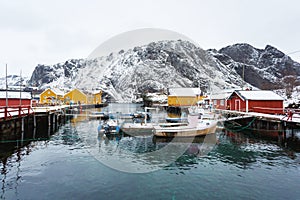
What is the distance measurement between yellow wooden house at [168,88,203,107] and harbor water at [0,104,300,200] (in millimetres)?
44141

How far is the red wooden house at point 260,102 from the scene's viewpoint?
105 feet

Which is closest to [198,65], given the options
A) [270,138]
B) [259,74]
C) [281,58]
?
[259,74]

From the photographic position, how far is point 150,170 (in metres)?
12.4

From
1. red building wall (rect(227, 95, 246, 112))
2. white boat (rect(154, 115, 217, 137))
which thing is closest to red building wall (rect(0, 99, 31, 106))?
white boat (rect(154, 115, 217, 137))

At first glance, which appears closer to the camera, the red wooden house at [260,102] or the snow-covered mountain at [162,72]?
the red wooden house at [260,102]

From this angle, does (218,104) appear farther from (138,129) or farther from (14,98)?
(14,98)

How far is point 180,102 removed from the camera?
64.9m

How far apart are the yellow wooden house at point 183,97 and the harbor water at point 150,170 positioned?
4414cm

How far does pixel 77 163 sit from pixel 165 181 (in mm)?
6492

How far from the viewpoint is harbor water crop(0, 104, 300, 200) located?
378 inches

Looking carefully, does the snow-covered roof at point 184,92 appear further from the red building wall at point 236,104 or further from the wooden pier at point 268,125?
the wooden pier at point 268,125

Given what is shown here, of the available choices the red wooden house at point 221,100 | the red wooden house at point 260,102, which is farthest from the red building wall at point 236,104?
the red wooden house at point 221,100

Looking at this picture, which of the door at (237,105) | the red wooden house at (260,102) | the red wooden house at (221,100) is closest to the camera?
the red wooden house at (260,102)

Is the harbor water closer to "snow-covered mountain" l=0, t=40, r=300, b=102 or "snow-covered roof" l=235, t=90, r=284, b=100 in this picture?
"snow-covered roof" l=235, t=90, r=284, b=100
